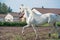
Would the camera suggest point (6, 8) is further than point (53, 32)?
Yes

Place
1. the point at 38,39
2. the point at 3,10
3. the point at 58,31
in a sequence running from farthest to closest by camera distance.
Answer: the point at 3,10 < the point at 58,31 < the point at 38,39

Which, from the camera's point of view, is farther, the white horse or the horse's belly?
the horse's belly

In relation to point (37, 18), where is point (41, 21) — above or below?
below

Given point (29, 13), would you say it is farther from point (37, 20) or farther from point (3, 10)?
point (3, 10)

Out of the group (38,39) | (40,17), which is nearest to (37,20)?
(40,17)

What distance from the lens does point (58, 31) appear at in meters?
11.5

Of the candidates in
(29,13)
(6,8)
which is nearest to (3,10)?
(6,8)

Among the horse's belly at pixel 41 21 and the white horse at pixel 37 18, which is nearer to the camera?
the white horse at pixel 37 18

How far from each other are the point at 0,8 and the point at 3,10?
16.6 ft

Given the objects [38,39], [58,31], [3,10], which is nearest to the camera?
[38,39]

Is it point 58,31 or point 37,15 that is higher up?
point 37,15

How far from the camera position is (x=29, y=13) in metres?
11.4

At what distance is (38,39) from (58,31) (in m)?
1.44

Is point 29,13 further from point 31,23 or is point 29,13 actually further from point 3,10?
point 3,10
